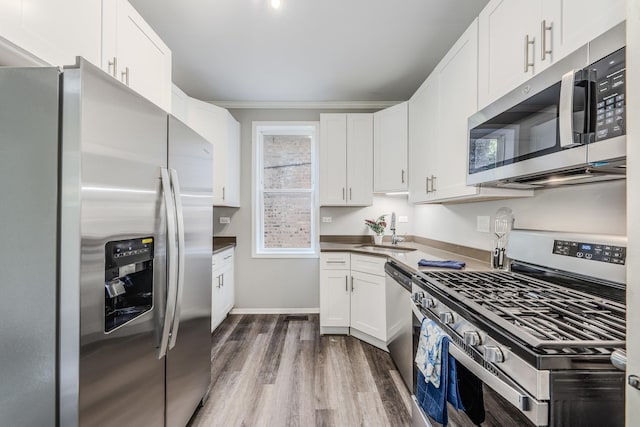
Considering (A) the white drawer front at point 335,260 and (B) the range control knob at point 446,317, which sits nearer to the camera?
(B) the range control knob at point 446,317

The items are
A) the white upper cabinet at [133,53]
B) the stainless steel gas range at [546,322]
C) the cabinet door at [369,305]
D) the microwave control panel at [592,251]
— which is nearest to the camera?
the stainless steel gas range at [546,322]

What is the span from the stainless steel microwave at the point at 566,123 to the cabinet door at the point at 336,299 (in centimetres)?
177

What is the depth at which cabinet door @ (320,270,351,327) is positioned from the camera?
9.47 feet

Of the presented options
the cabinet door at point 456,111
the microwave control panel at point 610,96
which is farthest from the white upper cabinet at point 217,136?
the microwave control panel at point 610,96

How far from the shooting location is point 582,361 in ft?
2.33

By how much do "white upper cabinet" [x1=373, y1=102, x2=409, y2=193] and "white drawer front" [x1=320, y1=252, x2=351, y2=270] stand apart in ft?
2.72

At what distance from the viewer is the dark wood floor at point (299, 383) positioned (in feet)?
5.70

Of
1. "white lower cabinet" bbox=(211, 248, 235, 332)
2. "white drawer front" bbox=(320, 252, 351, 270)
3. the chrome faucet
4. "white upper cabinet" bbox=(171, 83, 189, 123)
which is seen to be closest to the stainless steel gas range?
"white drawer front" bbox=(320, 252, 351, 270)

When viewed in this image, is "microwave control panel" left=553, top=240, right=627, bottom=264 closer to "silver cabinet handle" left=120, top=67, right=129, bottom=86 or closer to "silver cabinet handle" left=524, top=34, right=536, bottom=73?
"silver cabinet handle" left=524, top=34, right=536, bottom=73

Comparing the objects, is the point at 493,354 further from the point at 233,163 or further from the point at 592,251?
the point at 233,163

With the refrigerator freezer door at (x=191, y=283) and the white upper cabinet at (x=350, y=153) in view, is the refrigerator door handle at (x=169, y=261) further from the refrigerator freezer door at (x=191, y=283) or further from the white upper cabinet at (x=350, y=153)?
the white upper cabinet at (x=350, y=153)

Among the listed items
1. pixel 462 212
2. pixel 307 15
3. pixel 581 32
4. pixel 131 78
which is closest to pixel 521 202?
pixel 462 212

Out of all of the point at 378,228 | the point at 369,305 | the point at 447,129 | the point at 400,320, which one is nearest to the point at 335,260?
the point at 369,305

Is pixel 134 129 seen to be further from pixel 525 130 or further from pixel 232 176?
pixel 232 176
